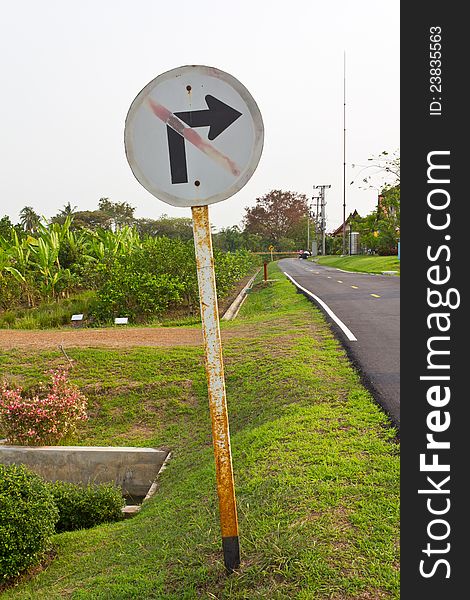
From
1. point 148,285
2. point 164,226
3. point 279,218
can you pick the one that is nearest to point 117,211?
point 164,226

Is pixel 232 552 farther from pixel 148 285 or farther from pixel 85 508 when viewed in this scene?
pixel 148 285

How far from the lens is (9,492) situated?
4609mm

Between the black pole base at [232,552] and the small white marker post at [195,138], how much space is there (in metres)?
1.50

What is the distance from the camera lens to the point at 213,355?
125 inches

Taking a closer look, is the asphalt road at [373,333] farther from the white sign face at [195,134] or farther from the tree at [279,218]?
the tree at [279,218]

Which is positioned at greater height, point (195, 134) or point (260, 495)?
point (195, 134)

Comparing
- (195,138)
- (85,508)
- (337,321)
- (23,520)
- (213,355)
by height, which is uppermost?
(195,138)

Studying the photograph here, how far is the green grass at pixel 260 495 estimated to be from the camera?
3.20m

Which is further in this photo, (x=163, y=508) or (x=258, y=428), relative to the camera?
(x=258, y=428)

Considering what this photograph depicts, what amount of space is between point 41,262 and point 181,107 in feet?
52.2

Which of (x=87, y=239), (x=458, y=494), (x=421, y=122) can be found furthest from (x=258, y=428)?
(x=87, y=239)

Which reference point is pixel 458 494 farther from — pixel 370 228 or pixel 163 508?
pixel 370 228

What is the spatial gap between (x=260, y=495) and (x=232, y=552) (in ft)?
2.78

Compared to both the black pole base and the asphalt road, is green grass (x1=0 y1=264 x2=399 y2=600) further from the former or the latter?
the asphalt road
